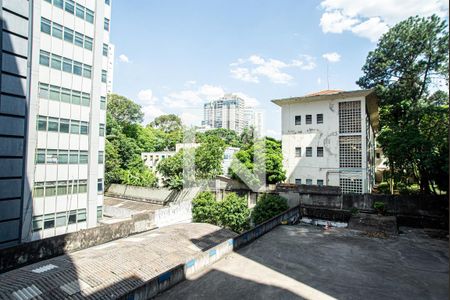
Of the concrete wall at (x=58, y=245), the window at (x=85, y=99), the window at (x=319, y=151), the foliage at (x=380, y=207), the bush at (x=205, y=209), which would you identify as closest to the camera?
the concrete wall at (x=58, y=245)

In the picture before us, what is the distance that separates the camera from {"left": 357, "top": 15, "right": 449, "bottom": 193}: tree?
45.7 feet

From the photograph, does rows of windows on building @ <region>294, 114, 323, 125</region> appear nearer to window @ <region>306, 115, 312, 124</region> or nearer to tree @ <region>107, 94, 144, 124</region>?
window @ <region>306, 115, 312, 124</region>

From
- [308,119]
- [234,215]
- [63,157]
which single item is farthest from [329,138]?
[63,157]

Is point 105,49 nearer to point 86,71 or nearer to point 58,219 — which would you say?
point 86,71

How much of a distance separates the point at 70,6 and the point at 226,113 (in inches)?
3256

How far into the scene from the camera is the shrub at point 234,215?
1778 cm

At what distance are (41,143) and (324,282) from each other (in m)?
15.5

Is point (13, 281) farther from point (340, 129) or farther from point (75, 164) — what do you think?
point (340, 129)

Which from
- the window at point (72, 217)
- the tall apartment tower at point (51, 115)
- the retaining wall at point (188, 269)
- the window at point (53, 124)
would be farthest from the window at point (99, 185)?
the retaining wall at point (188, 269)

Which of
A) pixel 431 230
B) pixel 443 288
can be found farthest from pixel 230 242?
pixel 431 230

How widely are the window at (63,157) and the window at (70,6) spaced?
846 centimetres

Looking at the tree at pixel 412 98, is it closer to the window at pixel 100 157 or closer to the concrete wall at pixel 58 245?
the concrete wall at pixel 58 245

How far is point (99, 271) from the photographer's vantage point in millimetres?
8039

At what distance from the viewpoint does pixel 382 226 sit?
1302 centimetres
